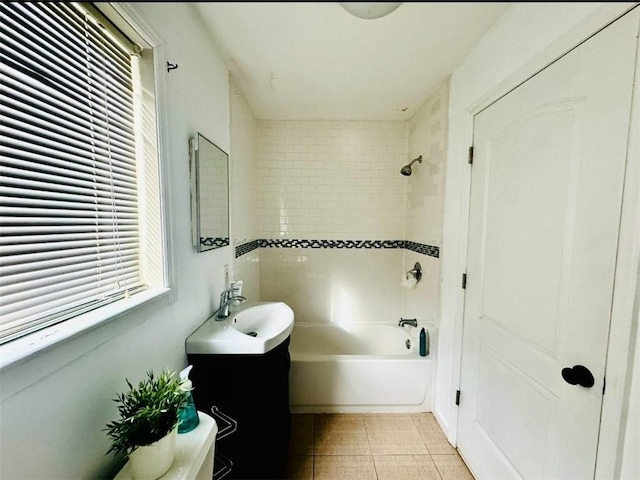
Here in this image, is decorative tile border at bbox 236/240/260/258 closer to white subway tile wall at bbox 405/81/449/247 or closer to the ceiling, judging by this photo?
the ceiling

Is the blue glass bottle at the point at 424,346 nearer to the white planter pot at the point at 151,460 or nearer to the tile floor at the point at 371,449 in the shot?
the tile floor at the point at 371,449

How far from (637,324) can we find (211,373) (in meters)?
1.56

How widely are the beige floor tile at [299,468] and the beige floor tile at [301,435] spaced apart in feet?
0.12

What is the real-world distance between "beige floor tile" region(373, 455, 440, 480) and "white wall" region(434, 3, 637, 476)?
0.86 ft

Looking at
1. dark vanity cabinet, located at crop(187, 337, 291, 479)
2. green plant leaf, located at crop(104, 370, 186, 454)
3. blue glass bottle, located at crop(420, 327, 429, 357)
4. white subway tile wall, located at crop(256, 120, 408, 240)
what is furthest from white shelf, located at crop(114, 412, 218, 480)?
white subway tile wall, located at crop(256, 120, 408, 240)

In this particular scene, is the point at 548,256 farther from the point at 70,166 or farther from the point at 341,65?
the point at 70,166

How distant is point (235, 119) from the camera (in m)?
1.89

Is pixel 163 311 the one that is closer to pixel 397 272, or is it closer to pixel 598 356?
pixel 598 356

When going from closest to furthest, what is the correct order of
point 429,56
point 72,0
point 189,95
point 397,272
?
point 72,0 < point 189,95 < point 429,56 < point 397,272

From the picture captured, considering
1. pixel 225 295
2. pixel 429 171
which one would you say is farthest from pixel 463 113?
pixel 225 295

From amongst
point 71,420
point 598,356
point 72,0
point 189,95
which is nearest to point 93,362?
point 71,420

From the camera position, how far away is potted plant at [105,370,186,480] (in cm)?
70

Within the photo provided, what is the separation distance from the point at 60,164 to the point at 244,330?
1.21 metres

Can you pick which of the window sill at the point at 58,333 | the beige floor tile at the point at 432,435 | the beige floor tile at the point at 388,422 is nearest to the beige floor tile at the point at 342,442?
the beige floor tile at the point at 388,422
